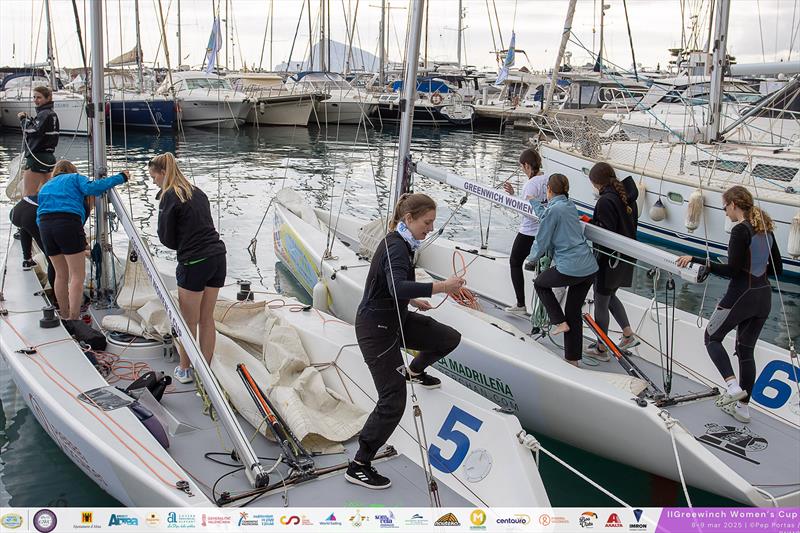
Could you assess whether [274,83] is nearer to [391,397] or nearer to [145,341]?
[145,341]

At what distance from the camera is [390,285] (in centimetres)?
383

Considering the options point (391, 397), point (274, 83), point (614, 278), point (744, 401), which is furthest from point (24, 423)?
point (274, 83)

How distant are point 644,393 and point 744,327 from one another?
2.77ft

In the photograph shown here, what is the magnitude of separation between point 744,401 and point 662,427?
92 cm

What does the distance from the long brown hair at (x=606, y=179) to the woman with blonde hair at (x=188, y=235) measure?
9.79 feet

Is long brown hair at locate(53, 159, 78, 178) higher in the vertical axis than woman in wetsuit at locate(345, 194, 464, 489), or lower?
higher

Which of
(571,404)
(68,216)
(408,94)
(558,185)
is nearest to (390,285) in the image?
(571,404)

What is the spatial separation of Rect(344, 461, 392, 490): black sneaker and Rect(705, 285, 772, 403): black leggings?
264 centimetres

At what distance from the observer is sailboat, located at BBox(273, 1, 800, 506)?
15.0 feet

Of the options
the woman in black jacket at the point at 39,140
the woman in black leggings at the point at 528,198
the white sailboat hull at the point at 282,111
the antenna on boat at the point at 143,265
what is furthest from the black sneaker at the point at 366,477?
the white sailboat hull at the point at 282,111

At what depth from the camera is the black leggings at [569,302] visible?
5605 millimetres

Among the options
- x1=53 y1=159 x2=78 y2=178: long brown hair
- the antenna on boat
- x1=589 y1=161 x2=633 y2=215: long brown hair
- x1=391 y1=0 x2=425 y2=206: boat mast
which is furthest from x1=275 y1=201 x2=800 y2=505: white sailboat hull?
x1=53 y1=159 x2=78 y2=178: long brown hair

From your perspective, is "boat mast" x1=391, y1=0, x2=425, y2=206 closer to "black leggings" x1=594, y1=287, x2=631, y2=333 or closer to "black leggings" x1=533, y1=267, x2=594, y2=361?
"black leggings" x1=533, y1=267, x2=594, y2=361

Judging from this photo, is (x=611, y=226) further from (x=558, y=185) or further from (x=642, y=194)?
(x=642, y=194)
